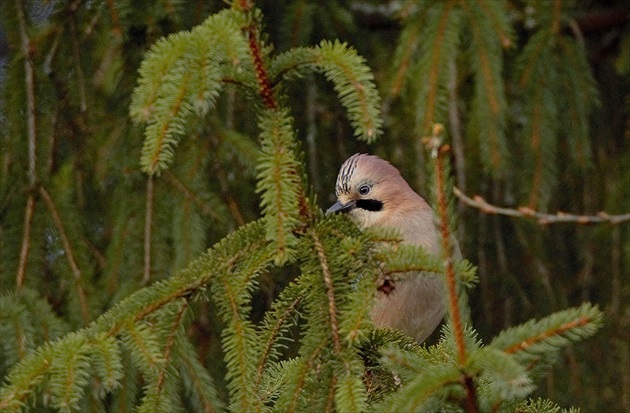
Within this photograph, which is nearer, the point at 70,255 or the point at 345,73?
the point at 345,73

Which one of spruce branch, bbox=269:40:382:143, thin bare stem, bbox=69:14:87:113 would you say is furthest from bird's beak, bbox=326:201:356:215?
spruce branch, bbox=269:40:382:143

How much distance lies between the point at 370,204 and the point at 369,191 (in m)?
0.04

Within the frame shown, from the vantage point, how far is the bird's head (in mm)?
3191

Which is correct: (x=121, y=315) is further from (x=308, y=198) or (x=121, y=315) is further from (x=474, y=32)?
(x=474, y=32)

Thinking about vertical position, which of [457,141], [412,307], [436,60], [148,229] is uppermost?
[436,60]

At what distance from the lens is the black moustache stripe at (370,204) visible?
10.6 feet

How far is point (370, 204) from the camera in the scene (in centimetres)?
325

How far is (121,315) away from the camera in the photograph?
1907 mm

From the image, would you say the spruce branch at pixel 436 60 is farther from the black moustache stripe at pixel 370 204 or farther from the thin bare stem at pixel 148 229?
the thin bare stem at pixel 148 229

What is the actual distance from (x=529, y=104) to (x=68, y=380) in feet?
7.18

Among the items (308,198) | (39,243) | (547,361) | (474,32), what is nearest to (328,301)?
(308,198)

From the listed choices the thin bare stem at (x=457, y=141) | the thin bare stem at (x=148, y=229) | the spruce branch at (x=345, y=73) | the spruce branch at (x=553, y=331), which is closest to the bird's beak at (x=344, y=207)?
the thin bare stem at (x=148, y=229)

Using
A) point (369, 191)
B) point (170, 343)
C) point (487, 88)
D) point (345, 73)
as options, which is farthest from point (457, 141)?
point (170, 343)

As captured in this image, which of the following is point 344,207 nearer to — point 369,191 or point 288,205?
point 369,191
